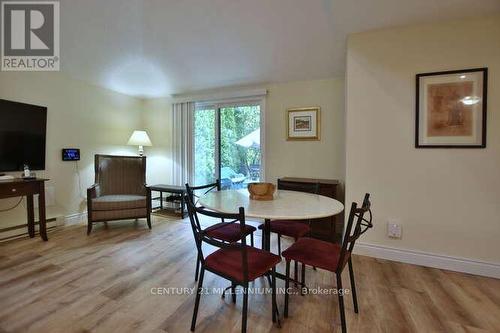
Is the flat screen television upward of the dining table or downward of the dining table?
upward

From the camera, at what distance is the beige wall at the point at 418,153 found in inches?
83.1

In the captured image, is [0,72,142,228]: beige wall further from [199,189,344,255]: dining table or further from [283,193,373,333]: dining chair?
[283,193,373,333]: dining chair

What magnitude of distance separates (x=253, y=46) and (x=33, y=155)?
303 cm

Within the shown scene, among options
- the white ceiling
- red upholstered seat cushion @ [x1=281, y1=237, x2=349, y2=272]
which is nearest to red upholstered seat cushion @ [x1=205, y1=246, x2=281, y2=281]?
red upholstered seat cushion @ [x1=281, y1=237, x2=349, y2=272]

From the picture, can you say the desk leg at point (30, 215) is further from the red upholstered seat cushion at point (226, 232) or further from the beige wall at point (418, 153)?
the beige wall at point (418, 153)

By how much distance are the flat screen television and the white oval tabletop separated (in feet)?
8.48

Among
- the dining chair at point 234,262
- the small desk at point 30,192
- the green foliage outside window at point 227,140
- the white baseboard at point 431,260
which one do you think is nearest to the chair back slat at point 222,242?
the dining chair at point 234,262

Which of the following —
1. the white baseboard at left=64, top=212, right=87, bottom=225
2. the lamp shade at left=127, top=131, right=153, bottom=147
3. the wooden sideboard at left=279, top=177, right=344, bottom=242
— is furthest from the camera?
the lamp shade at left=127, top=131, right=153, bottom=147

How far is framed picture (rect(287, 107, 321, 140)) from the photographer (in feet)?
11.5

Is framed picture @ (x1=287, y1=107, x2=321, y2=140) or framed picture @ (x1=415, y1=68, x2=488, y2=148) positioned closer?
framed picture @ (x1=415, y1=68, x2=488, y2=148)

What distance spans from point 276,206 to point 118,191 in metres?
3.09

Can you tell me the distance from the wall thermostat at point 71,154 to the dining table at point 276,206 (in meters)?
2.75

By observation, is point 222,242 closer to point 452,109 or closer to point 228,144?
point 452,109

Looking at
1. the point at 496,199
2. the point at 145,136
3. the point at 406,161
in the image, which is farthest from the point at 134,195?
the point at 496,199
